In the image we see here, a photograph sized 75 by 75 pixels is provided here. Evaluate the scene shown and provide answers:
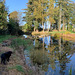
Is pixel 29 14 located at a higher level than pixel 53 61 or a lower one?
higher

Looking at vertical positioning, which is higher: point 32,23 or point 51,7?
point 51,7

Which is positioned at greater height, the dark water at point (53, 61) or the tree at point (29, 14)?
the tree at point (29, 14)

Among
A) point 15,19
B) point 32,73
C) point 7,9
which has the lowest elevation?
point 32,73

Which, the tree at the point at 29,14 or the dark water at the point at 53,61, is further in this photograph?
the tree at the point at 29,14

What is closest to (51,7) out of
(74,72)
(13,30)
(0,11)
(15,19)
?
(15,19)

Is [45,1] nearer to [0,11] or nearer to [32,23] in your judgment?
[32,23]

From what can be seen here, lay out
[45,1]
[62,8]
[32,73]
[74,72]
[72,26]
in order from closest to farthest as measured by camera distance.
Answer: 1. [32,73]
2. [74,72]
3. [45,1]
4. [62,8]
5. [72,26]

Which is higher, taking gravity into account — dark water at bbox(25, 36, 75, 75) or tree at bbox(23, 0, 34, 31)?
tree at bbox(23, 0, 34, 31)

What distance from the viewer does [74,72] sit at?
7148 millimetres

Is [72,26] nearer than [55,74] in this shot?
No

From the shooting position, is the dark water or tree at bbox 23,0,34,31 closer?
the dark water

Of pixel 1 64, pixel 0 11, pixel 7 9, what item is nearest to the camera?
pixel 1 64

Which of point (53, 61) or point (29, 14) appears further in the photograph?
point (29, 14)

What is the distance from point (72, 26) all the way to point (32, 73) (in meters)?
60.5
